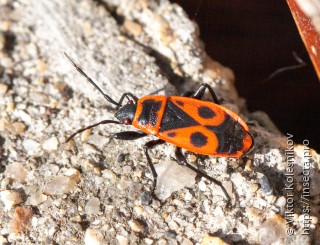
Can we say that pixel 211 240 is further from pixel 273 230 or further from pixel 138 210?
pixel 138 210

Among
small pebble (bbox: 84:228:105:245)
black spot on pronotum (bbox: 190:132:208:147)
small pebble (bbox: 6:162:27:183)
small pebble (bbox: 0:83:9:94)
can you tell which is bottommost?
small pebble (bbox: 6:162:27:183)

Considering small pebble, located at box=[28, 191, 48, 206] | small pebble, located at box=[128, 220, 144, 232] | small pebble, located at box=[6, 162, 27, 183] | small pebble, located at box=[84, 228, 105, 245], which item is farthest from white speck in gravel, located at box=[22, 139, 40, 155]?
small pebble, located at box=[128, 220, 144, 232]

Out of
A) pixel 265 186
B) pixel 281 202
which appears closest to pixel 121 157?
pixel 265 186

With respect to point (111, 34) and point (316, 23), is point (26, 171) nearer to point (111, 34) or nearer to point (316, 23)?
point (111, 34)

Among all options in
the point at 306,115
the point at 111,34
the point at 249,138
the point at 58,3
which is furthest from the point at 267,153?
the point at 58,3

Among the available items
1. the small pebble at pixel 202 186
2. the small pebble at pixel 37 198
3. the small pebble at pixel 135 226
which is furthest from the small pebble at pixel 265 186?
the small pebble at pixel 37 198

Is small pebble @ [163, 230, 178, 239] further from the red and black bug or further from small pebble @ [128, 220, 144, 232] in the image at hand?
the red and black bug

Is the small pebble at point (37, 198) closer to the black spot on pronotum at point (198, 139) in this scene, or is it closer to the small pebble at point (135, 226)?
the small pebble at point (135, 226)
